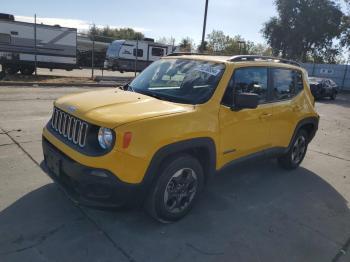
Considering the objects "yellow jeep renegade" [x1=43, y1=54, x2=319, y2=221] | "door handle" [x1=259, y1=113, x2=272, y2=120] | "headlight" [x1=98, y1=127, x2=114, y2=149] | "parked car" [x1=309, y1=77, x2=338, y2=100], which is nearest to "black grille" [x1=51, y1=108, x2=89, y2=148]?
"yellow jeep renegade" [x1=43, y1=54, x2=319, y2=221]

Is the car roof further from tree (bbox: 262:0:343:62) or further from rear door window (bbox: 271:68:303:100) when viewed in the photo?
tree (bbox: 262:0:343:62)

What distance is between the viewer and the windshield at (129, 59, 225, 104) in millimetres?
3799

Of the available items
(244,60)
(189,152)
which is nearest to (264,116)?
(244,60)

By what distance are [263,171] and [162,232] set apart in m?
2.70

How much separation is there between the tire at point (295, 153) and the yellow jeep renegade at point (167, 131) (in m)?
0.64

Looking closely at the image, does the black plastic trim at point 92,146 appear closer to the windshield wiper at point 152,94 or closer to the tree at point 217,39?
the windshield wiper at point 152,94

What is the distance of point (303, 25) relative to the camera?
126 ft

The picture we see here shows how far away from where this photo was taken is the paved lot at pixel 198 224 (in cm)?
310

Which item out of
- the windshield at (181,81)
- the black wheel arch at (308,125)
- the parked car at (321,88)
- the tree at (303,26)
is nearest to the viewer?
the windshield at (181,81)

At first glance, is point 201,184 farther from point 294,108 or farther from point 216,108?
point 294,108

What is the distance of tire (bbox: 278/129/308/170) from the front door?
92cm

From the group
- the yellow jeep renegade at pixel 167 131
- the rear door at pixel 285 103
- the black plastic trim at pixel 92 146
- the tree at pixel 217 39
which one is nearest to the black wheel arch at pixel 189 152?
the yellow jeep renegade at pixel 167 131

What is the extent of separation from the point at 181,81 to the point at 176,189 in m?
1.32

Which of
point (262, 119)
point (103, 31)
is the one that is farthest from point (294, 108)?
point (103, 31)
